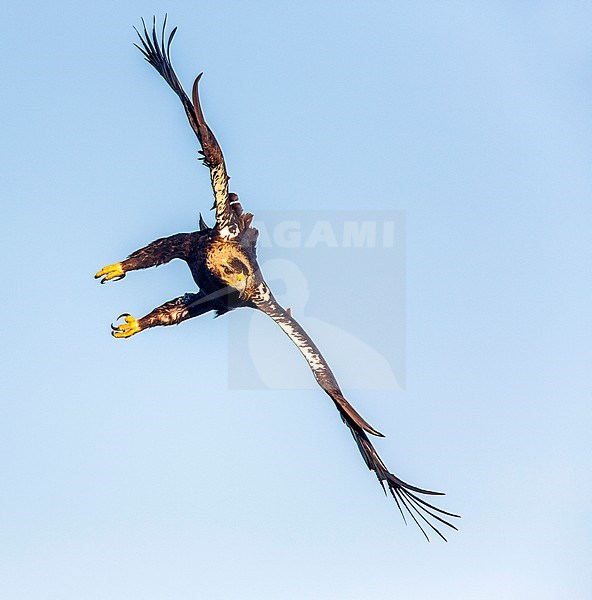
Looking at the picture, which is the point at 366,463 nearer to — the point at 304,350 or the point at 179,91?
the point at 304,350

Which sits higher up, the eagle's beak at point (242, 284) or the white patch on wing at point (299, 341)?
the eagle's beak at point (242, 284)

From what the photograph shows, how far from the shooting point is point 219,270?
31.9 metres

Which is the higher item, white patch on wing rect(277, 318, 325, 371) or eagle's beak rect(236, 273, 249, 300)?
eagle's beak rect(236, 273, 249, 300)

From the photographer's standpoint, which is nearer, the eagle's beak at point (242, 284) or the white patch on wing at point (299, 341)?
the eagle's beak at point (242, 284)

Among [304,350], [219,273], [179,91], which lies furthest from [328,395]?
[179,91]

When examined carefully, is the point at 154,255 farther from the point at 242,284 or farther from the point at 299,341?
the point at 299,341

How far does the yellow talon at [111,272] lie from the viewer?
31.1 meters

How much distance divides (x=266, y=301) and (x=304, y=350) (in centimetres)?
130

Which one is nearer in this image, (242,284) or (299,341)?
(242,284)

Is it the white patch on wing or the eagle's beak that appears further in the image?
the white patch on wing

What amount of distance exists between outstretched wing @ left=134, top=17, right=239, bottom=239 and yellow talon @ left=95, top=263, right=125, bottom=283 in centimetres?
220

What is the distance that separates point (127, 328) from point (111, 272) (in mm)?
1299

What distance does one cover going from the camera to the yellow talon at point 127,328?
31781 mm

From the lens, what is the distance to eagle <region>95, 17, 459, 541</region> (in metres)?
31.4
